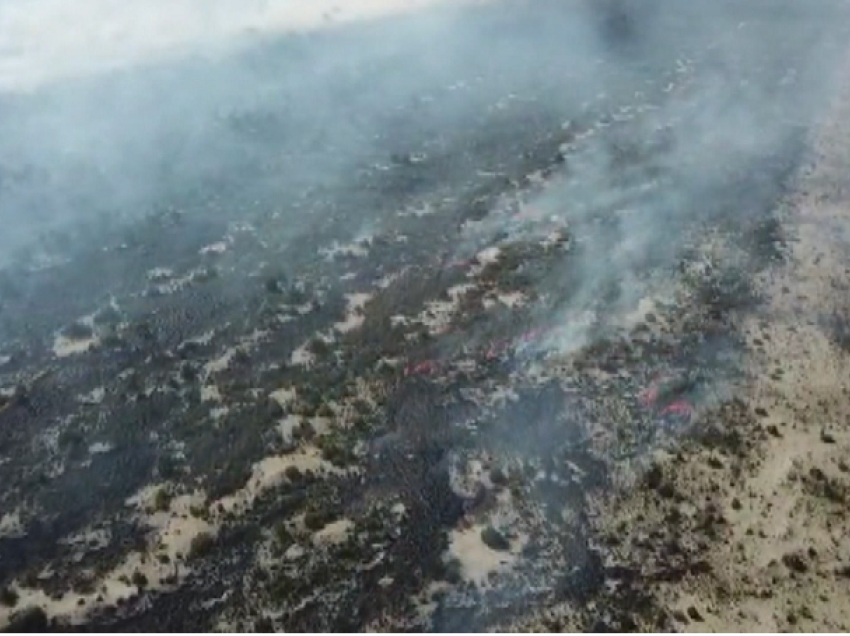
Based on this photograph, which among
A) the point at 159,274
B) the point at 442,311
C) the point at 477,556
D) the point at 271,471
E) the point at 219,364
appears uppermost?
the point at 159,274

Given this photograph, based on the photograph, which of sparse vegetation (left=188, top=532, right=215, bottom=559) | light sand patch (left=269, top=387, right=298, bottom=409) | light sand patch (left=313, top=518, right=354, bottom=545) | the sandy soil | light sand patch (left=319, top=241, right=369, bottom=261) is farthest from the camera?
light sand patch (left=319, top=241, right=369, bottom=261)

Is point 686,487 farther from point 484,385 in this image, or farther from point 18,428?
point 18,428

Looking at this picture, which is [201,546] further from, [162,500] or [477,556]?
[477,556]

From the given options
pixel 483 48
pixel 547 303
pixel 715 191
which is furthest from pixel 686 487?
pixel 483 48

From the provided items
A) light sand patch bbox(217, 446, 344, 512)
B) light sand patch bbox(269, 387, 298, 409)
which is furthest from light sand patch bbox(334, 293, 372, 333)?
light sand patch bbox(217, 446, 344, 512)

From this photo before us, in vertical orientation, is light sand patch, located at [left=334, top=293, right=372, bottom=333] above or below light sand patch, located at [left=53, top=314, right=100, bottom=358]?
below

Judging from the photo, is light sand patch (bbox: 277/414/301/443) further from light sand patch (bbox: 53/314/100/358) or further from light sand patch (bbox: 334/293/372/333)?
light sand patch (bbox: 53/314/100/358)

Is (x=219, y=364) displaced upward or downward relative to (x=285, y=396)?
upward

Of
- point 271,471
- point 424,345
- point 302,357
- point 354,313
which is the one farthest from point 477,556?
point 354,313
